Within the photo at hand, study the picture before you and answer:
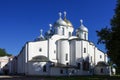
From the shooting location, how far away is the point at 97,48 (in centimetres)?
7388

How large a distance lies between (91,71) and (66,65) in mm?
7059

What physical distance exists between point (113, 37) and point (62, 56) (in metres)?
23.9

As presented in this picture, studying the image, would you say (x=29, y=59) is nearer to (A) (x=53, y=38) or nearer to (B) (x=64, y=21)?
(A) (x=53, y=38)

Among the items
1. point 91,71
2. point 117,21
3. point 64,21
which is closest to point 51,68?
point 91,71

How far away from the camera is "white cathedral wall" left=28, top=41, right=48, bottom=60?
62.4 meters

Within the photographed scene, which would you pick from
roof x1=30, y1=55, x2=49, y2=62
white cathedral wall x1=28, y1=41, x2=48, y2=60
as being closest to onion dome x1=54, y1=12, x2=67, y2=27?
white cathedral wall x1=28, y1=41, x2=48, y2=60

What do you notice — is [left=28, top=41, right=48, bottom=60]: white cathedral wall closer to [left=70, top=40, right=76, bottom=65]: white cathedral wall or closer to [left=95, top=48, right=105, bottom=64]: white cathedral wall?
[left=70, top=40, right=76, bottom=65]: white cathedral wall

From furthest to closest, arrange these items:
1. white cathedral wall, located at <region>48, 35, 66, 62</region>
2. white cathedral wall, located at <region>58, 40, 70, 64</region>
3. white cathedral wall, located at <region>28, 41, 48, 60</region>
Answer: white cathedral wall, located at <region>58, 40, 70, 64</region> < white cathedral wall, located at <region>48, 35, 66, 62</region> < white cathedral wall, located at <region>28, 41, 48, 60</region>

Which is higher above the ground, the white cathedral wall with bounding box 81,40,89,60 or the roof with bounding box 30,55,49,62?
the white cathedral wall with bounding box 81,40,89,60

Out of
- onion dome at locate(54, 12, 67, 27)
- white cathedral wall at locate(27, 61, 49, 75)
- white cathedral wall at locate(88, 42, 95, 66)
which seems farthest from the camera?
onion dome at locate(54, 12, 67, 27)

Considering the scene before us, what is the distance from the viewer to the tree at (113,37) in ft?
137

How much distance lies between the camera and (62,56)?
65.8 metres

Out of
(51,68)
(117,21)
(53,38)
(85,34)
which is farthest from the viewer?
(85,34)

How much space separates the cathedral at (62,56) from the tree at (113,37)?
18578 millimetres
